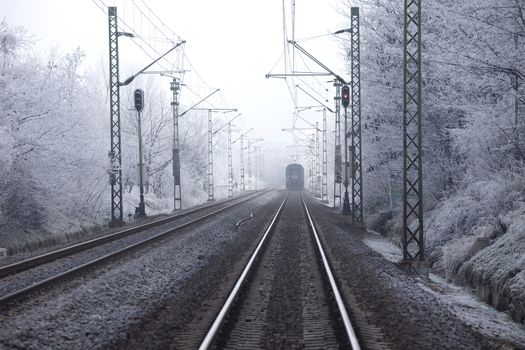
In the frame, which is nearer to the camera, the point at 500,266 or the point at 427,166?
the point at 500,266

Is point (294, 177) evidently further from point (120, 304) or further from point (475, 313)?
point (120, 304)

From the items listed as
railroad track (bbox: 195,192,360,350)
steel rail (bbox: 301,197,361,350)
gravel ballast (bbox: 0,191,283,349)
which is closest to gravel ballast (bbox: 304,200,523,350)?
steel rail (bbox: 301,197,361,350)

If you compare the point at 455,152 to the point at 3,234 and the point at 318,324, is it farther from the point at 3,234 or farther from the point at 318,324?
the point at 3,234

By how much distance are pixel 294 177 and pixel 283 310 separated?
77068 mm

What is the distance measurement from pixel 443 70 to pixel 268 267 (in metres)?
7.57

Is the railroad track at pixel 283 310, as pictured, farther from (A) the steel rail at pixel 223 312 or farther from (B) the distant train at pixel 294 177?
(B) the distant train at pixel 294 177

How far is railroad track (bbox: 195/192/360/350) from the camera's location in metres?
6.76

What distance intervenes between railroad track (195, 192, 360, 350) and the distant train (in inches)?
2783

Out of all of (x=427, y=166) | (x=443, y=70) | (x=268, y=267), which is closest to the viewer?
(x=268, y=267)

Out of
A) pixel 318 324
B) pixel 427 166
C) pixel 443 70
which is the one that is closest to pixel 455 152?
pixel 427 166

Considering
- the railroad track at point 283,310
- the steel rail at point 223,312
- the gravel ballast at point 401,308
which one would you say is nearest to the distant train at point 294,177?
the gravel ballast at point 401,308

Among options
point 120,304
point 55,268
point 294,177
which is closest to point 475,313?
point 120,304

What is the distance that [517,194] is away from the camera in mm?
13234

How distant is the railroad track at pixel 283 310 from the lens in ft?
22.2
